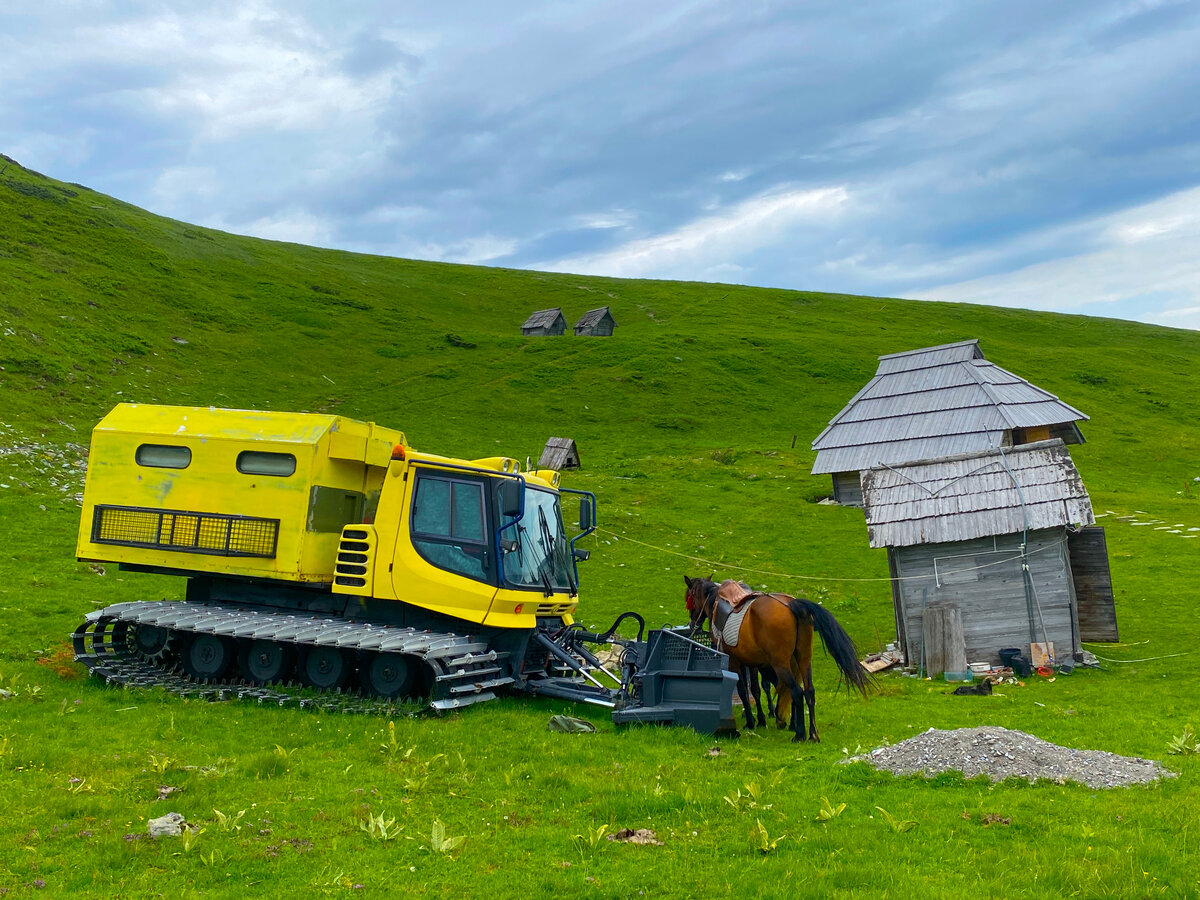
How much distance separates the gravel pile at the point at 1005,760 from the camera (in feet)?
30.7

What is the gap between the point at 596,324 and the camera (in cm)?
9012

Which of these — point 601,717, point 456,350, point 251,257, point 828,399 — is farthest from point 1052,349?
point 601,717

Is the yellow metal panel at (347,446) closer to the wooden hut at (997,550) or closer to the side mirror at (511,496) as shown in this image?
the side mirror at (511,496)

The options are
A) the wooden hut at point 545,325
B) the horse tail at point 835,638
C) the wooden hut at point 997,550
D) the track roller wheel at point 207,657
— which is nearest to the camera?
the horse tail at point 835,638

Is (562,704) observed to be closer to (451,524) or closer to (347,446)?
(451,524)

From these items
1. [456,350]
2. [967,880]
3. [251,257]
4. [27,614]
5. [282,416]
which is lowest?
[967,880]

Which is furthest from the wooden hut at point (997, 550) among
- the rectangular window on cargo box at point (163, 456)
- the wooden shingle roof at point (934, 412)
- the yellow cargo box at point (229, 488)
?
the rectangular window on cargo box at point (163, 456)

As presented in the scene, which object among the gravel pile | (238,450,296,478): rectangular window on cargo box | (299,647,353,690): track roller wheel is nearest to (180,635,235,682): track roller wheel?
(299,647,353,690): track roller wheel

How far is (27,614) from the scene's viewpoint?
17406 mm

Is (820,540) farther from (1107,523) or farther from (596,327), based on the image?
(596,327)

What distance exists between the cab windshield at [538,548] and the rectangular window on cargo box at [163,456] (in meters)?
5.68

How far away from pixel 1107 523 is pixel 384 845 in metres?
37.9

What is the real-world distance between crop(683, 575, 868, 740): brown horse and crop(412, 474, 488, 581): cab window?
13.1 feet

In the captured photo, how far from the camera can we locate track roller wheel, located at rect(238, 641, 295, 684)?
1358cm
